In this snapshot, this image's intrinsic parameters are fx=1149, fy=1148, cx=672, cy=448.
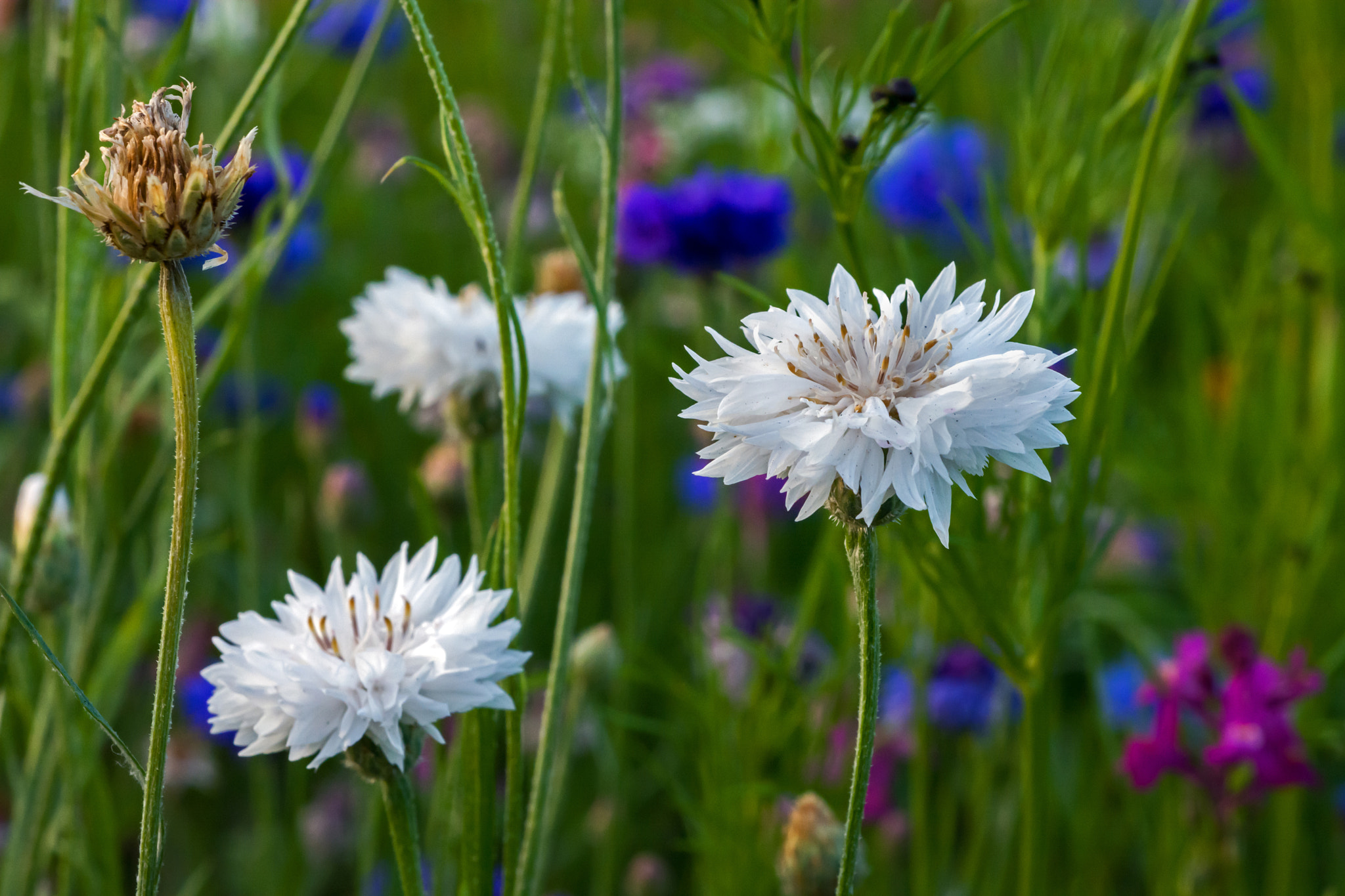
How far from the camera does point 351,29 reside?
215cm

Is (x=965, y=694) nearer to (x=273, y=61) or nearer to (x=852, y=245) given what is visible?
(x=852, y=245)

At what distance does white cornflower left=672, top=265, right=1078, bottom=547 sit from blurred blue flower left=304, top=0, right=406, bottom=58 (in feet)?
5.55

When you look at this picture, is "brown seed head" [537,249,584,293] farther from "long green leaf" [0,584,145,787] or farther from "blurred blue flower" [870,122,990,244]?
"long green leaf" [0,584,145,787]

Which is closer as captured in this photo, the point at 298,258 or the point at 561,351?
the point at 561,351

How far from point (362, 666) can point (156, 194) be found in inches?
7.4

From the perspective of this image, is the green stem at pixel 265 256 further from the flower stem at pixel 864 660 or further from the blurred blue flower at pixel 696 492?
the blurred blue flower at pixel 696 492

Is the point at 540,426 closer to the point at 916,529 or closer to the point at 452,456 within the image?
the point at 452,456

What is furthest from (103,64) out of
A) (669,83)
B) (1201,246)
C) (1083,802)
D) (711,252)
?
(1201,246)

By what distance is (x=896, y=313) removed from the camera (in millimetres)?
438

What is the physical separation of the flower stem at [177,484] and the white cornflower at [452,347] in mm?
317

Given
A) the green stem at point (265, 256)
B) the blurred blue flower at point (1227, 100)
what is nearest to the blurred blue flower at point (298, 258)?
the green stem at point (265, 256)

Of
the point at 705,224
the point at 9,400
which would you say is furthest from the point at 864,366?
the point at 9,400

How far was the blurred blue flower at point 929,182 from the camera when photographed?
154 centimetres

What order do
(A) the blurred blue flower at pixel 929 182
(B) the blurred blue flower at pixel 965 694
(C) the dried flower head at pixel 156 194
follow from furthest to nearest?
(A) the blurred blue flower at pixel 929 182 → (B) the blurred blue flower at pixel 965 694 → (C) the dried flower head at pixel 156 194
